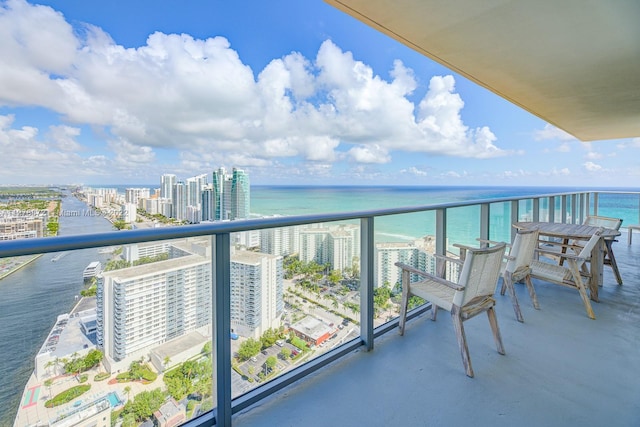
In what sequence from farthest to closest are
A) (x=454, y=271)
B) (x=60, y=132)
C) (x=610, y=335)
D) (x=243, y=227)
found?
(x=60, y=132), (x=454, y=271), (x=610, y=335), (x=243, y=227)

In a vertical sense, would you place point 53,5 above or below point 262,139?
above

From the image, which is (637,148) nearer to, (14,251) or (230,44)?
(14,251)

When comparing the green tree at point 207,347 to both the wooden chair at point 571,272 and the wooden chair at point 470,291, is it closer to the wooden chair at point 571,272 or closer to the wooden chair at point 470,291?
the wooden chair at point 470,291

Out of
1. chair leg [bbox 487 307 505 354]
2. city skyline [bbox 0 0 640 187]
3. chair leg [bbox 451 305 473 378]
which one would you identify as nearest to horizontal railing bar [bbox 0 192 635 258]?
chair leg [bbox 451 305 473 378]

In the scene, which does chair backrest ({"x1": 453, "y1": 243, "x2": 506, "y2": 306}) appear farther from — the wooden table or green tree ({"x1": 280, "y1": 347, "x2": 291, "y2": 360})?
the wooden table

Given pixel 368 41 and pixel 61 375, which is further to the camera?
pixel 368 41

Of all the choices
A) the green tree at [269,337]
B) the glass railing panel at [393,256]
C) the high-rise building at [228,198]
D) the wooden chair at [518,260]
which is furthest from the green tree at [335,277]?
the high-rise building at [228,198]

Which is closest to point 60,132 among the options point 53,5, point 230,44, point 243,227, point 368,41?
point 53,5
